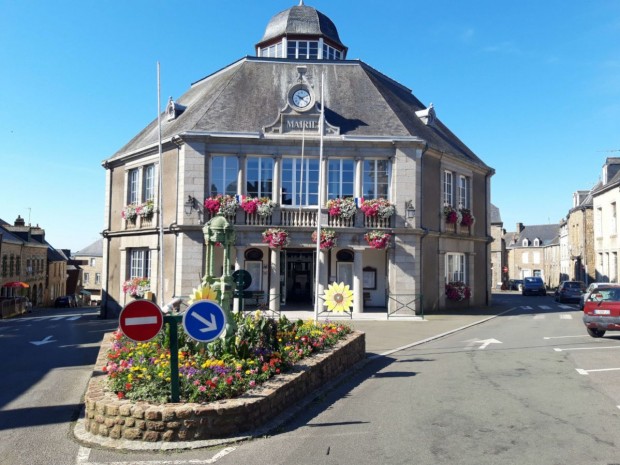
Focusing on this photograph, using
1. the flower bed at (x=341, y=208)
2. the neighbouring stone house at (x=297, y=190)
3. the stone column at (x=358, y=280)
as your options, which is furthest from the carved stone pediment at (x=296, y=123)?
the stone column at (x=358, y=280)

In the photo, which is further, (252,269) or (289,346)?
(252,269)

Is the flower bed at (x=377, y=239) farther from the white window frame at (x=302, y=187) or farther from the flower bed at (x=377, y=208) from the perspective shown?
the white window frame at (x=302, y=187)

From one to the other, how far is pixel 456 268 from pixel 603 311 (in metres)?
11.8

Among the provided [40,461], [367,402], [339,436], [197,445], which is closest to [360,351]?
[367,402]

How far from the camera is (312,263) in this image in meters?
25.0

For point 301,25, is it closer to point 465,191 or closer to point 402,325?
point 465,191

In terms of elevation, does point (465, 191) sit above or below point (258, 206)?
above

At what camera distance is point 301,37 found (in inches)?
1152

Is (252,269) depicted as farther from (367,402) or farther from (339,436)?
(339,436)

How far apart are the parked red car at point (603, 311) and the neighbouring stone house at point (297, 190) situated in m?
7.64

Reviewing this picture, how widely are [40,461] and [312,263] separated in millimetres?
19265

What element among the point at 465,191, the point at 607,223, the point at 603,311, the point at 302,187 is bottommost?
the point at 603,311

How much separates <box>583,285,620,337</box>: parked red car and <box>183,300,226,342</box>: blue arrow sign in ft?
40.3

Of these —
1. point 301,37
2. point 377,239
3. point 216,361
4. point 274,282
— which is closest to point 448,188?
point 377,239
